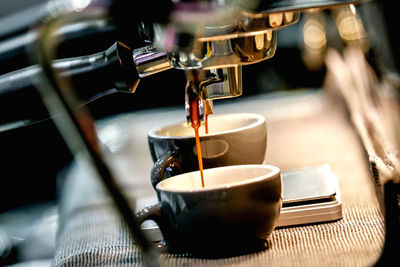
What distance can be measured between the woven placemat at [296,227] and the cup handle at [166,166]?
69 millimetres

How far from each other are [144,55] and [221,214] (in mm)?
167

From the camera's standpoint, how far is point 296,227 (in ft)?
1.77

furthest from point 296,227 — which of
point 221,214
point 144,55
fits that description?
point 144,55

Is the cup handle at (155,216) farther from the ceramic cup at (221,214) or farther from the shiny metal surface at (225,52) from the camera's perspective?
the shiny metal surface at (225,52)

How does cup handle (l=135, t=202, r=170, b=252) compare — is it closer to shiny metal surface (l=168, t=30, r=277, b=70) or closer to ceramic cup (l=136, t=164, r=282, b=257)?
ceramic cup (l=136, t=164, r=282, b=257)

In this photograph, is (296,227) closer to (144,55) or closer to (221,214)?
(221,214)

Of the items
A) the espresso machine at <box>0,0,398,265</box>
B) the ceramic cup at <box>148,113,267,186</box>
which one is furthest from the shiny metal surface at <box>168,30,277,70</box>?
the ceramic cup at <box>148,113,267,186</box>

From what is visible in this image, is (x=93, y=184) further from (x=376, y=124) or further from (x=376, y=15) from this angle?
(x=376, y=15)

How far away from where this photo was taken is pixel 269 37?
52cm

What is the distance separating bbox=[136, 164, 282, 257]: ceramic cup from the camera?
468 mm

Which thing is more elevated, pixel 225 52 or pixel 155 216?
pixel 225 52

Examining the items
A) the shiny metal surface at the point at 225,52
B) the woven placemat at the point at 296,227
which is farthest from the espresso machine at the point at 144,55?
the woven placemat at the point at 296,227

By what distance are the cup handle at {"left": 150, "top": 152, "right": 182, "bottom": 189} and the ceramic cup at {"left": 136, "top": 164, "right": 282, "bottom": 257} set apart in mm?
83

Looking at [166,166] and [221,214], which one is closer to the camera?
[221,214]
